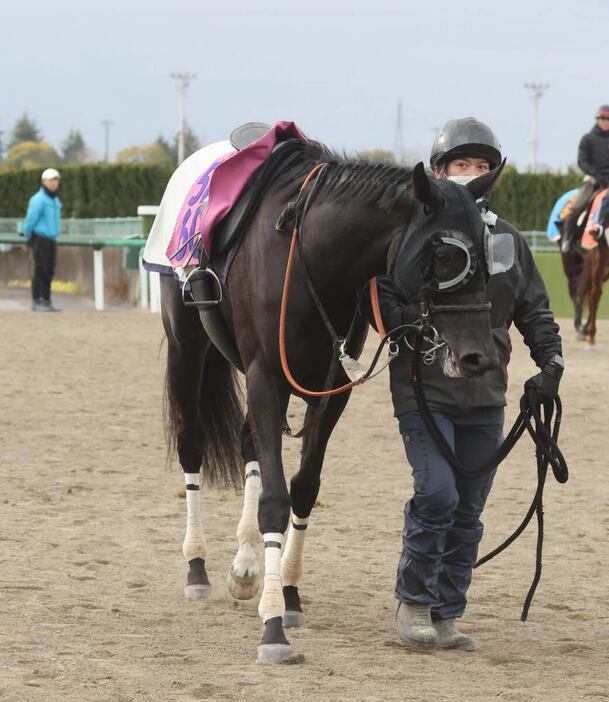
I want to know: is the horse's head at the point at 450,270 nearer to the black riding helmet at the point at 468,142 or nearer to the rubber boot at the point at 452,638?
the black riding helmet at the point at 468,142

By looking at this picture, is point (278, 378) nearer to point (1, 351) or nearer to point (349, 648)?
point (349, 648)

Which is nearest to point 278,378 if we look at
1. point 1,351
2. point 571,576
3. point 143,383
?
point 571,576

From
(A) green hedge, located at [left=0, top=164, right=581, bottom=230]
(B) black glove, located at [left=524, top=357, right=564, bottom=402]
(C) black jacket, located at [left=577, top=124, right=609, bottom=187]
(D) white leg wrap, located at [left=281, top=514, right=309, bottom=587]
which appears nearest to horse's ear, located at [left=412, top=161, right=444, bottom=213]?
(B) black glove, located at [left=524, top=357, right=564, bottom=402]

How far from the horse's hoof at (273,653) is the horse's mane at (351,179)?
1.38 metres

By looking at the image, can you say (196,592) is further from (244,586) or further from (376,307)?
(376,307)

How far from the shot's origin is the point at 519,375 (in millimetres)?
11812

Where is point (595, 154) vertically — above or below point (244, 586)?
above

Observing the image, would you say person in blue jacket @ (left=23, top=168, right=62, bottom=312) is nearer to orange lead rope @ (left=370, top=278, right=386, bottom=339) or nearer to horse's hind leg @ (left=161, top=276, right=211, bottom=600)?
horse's hind leg @ (left=161, top=276, right=211, bottom=600)

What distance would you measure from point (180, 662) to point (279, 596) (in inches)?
15.9

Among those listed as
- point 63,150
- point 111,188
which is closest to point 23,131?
point 63,150

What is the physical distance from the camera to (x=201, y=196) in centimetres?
536

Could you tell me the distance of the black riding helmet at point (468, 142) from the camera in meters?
4.54

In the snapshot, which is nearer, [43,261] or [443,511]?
[443,511]

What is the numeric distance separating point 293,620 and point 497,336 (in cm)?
122
